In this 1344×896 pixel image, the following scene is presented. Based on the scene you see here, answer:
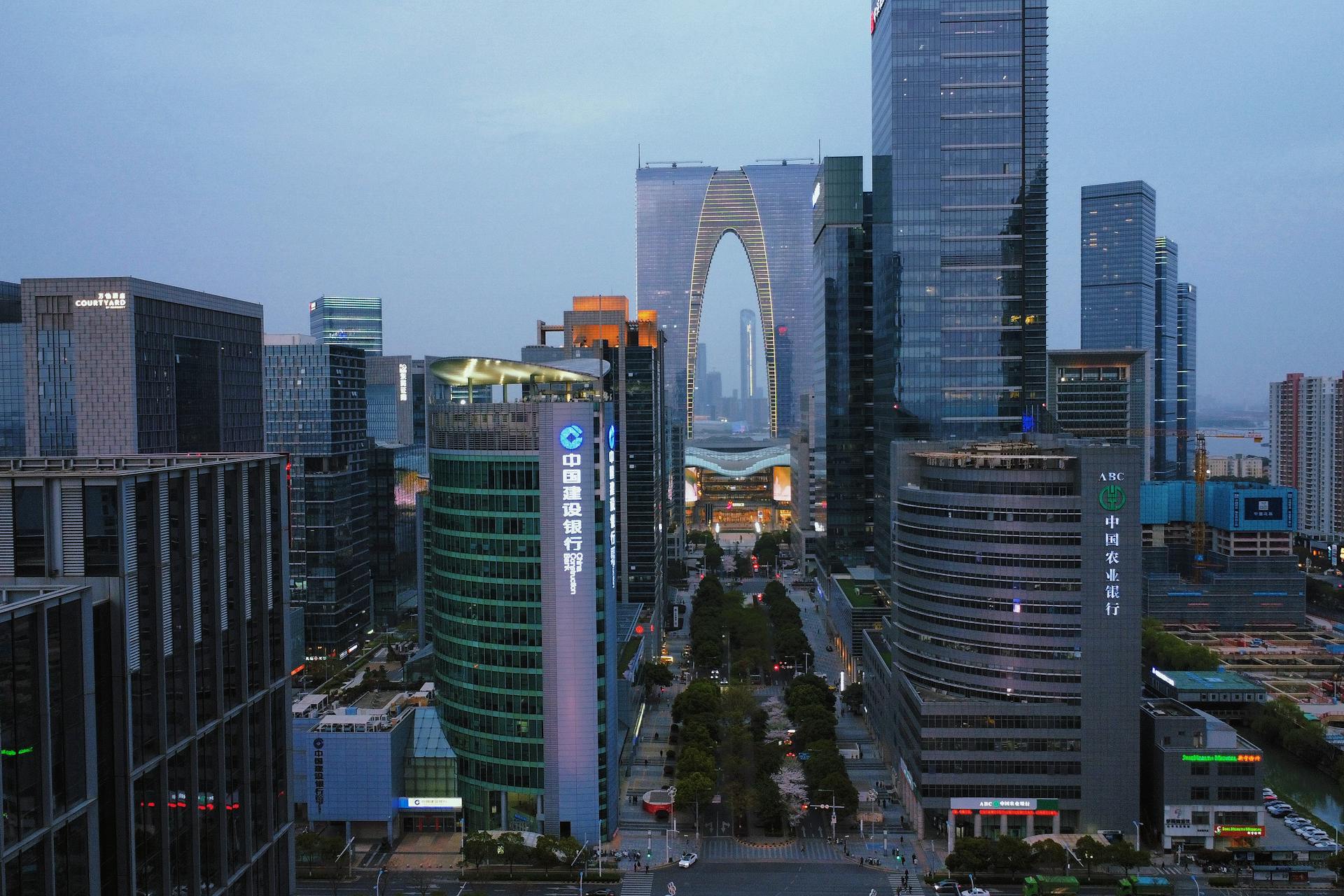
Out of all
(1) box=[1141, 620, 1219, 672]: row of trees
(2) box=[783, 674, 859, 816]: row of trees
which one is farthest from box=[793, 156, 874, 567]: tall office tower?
(2) box=[783, 674, 859, 816]: row of trees

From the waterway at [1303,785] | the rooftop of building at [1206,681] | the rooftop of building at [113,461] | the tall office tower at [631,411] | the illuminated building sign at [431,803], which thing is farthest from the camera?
the tall office tower at [631,411]

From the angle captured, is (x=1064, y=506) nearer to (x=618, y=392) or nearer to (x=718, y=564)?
(x=618, y=392)

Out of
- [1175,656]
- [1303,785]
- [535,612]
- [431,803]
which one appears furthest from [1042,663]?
[1175,656]

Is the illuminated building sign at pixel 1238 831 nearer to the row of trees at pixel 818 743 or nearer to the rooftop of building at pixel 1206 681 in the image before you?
the row of trees at pixel 818 743

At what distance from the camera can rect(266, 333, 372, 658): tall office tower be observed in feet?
357

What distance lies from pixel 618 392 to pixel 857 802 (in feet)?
199

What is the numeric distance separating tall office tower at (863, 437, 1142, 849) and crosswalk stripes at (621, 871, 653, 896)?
19.0m

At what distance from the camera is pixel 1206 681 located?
294ft

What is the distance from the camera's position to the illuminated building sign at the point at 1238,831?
63.1 m

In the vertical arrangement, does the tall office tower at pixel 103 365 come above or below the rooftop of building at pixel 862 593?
above

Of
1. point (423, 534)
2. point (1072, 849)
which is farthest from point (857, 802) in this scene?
point (423, 534)

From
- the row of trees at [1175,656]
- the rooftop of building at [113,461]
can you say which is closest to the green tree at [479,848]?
the rooftop of building at [113,461]

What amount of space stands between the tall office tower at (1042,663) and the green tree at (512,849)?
26.3m

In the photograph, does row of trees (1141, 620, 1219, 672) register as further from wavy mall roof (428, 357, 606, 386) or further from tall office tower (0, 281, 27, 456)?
tall office tower (0, 281, 27, 456)
